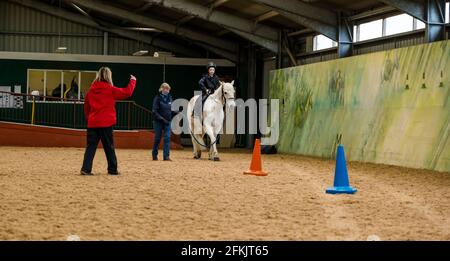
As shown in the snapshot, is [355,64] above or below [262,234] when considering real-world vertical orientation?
above

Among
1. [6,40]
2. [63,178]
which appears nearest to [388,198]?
[63,178]

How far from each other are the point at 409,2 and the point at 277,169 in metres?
4.93

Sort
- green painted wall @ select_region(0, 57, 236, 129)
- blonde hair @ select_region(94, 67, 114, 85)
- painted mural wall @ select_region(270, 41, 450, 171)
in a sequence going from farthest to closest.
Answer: green painted wall @ select_region(0, 57, 236, 129)
painted mural wall @ select_region(270, 41, 450, 171)
blonde hair @ select_region(94, 67, 114, 85)

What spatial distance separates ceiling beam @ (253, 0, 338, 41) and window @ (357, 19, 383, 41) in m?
0.92

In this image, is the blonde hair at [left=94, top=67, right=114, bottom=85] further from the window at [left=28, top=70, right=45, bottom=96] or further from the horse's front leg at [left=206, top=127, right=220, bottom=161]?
the window at [left=28, top=70, right=45, bottom=96]

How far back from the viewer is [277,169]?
16859 millimetres

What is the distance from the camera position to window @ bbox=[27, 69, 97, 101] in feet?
108

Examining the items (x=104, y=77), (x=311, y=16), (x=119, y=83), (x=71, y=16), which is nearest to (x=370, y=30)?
(x=311, y=16)

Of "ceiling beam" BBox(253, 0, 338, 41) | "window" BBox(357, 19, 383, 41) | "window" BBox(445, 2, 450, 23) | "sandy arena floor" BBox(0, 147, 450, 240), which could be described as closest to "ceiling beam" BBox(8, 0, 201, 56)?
"ceiling beam" BBox(253, 0, 338, 41)

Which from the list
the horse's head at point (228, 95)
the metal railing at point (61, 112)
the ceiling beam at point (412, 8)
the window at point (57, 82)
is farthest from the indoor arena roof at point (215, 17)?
the horse's head at point (228, 95)

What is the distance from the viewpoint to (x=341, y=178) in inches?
455

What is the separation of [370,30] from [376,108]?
12.4 ft
